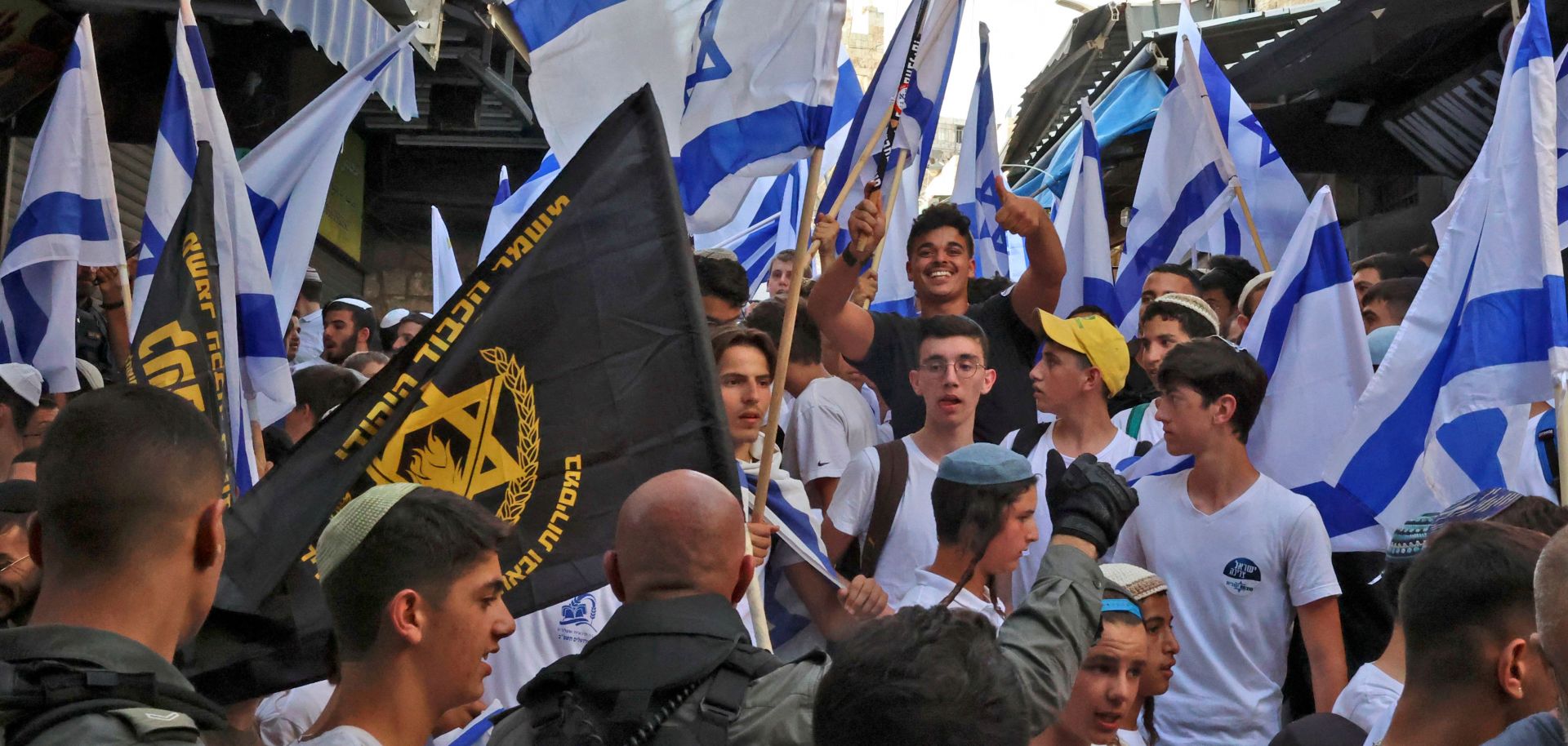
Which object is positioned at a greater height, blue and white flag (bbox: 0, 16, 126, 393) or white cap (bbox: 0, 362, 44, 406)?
blue and white flag (bbox: 0, 16, 126, 393)

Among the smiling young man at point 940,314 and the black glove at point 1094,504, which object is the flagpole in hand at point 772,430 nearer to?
the black glove at point 1094,504

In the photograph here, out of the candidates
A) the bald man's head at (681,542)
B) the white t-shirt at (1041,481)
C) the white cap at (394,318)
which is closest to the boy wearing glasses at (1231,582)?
the white t-shirt at (1041,481)

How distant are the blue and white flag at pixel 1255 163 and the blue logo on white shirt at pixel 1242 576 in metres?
3.89

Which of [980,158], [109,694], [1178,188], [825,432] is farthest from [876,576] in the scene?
[980,158]

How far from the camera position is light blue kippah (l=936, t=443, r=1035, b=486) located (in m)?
4.38

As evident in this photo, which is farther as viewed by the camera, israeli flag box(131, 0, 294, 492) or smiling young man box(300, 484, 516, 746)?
israeli flag box(131, 0, 294, 492)

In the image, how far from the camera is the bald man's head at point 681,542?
10.1 feet

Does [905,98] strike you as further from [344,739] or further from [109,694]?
[109,694]

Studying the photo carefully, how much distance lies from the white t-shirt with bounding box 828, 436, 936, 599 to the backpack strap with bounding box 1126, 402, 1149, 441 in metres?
1.17

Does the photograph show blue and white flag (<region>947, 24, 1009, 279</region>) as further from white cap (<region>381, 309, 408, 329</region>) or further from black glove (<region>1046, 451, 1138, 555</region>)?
black glove (<region>1046, 451, 1138, 555</region>)

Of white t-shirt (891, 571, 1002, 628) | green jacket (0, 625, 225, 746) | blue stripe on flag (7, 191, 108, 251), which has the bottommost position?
white t-shirt (891, 571, 1002, 628)

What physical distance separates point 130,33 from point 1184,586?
361 inches

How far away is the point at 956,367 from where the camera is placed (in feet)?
18.6

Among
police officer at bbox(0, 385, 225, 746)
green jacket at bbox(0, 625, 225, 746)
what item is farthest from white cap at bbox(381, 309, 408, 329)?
green jacket at bbox(0, 625, 225, 746)
